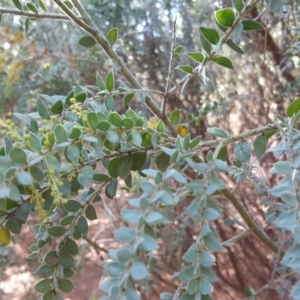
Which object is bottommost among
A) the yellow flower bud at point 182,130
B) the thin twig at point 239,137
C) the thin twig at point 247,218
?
the thin twig at point 247,218

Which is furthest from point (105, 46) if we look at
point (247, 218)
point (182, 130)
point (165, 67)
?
point (165, 67)

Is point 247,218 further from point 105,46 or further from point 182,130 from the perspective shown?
point 105,46

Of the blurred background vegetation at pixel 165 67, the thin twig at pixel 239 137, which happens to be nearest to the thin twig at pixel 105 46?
the thin twig at pixel 239 137

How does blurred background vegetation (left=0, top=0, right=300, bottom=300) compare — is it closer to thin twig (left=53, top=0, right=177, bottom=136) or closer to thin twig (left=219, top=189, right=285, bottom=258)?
thin twig (left=219, top=189, right=285, bottom=258)

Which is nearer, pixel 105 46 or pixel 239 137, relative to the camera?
pixel 239 137

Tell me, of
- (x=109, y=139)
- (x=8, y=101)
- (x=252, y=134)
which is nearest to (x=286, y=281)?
(x=252, y=134)

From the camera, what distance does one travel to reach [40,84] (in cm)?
119

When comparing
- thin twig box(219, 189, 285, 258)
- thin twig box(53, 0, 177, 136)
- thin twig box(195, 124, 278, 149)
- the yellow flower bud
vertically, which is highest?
thin twig box(53, 0, 177, 136)

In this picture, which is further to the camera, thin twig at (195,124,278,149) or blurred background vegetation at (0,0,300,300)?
blurred background vegetation at (0,0,300,300)

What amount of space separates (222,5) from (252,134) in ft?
2.49

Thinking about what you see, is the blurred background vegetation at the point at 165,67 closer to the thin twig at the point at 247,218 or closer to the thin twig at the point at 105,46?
the thin twig at the point at 247,218

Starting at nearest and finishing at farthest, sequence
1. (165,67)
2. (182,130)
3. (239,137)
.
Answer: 1. (239,137)
2. (182,130)
3. (165,67)

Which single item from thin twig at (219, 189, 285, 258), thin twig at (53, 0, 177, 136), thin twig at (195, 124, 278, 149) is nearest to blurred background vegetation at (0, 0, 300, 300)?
thin twig at (219, 189, 285, 258)

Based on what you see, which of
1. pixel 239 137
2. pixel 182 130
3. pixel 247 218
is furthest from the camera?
pixel 247 218
